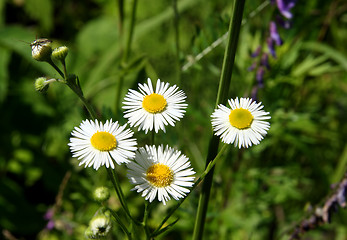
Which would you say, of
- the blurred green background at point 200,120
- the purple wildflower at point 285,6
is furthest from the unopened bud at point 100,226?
the purple wildflower at point 285,6

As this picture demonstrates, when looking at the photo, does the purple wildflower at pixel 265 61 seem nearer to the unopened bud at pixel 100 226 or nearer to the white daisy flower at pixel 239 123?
the white daisy flower at pixel 239 123

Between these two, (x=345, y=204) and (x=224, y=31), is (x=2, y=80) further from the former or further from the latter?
(x=345, y=204)

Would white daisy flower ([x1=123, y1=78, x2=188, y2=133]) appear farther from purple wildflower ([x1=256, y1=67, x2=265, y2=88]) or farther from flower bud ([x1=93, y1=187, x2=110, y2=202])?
purple wildflower ([x1=256, y1=67, x2=265, y2=88])

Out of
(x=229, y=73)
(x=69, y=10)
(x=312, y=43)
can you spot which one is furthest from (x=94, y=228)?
(x=69, y=10)

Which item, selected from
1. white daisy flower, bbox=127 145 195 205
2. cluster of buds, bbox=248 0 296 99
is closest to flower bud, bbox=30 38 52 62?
white daisy flower, bbox=127 145 195 205

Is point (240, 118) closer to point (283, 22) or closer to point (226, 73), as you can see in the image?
point (226, 73)

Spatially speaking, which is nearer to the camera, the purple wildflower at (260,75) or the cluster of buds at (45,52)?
the cluster of buds at (45,52)

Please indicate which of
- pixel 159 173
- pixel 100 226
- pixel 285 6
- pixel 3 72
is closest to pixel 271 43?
pixel 285 6
